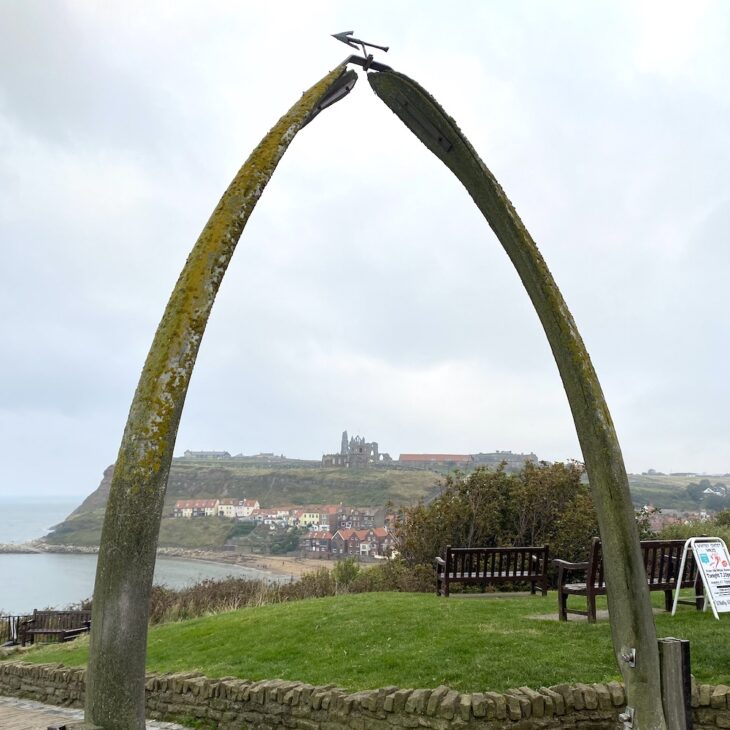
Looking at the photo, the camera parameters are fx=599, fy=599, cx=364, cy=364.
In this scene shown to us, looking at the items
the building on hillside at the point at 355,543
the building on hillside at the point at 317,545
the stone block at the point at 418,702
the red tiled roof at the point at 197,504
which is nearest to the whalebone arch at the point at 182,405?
the stone block at the point at 418,702

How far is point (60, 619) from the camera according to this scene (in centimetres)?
1541

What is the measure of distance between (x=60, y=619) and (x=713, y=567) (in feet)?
49.4

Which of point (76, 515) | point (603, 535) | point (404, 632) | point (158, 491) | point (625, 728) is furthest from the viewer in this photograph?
point (76, 515)

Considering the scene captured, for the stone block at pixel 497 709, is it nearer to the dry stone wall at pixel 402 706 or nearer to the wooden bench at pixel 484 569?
the dry stone wall at pixel 402 706

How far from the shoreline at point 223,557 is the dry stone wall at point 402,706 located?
49.1 meters

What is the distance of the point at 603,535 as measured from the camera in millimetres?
4266

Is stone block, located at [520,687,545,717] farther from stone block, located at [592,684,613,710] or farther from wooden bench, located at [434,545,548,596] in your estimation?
wooden bench, located at [434,545,548,596]

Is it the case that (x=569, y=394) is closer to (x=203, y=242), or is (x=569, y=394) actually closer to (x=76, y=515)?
(x=203, y=242)

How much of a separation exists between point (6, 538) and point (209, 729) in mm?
139641

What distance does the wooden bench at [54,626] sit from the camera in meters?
14.4

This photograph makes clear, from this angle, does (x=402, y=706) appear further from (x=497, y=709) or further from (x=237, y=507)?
(x=237, y=507)

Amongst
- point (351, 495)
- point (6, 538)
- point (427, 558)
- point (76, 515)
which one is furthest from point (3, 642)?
point (6, 538)

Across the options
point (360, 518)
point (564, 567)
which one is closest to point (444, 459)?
point (360, 518)

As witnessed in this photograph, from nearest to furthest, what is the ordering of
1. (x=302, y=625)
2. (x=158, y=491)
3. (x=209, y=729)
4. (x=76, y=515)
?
(x=158, y=491) < (x=209, y=729) < (x=302, y=625) < (x=76, y=515)
